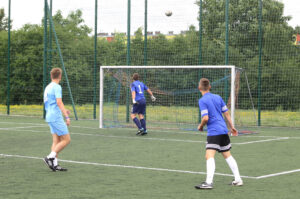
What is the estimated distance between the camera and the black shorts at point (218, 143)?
7578mm

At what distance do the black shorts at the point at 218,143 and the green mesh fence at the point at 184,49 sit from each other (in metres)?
11.0

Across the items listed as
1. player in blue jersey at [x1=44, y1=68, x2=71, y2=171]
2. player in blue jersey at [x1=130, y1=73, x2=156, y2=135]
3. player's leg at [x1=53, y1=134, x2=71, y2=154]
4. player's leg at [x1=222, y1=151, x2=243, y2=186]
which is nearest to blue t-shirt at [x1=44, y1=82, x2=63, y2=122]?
player in blue jersey at [x1=44, y1=68, x2=71, y2=171]

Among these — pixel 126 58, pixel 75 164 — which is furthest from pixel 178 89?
pixel 75 164

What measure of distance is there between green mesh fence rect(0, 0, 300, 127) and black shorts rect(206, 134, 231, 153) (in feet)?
36.1

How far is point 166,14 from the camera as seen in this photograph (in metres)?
21.0

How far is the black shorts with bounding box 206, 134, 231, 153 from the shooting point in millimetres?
7578

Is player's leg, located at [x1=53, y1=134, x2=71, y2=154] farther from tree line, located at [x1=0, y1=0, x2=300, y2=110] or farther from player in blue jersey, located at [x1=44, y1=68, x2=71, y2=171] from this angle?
tree line, located at [x1=0, y1=0, x2=300, y2=110]

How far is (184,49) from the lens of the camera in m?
20.9

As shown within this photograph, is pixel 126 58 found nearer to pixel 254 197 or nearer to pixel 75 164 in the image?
pixel 75 164

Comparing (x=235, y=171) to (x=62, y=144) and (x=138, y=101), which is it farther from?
(x=138, y=101)

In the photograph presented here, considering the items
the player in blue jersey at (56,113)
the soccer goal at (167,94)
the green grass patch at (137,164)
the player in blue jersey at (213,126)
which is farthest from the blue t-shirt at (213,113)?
the soccer goal at (167,94)

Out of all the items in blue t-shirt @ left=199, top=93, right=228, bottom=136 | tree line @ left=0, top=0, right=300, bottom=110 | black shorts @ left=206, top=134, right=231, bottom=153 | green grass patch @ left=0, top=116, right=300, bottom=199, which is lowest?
green grass patch @ left=0, top=116, right=300, bottom=199

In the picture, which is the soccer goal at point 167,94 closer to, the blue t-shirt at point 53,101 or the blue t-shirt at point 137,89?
the blue t-shirt at point 137,89

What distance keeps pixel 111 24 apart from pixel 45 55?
3.07m
